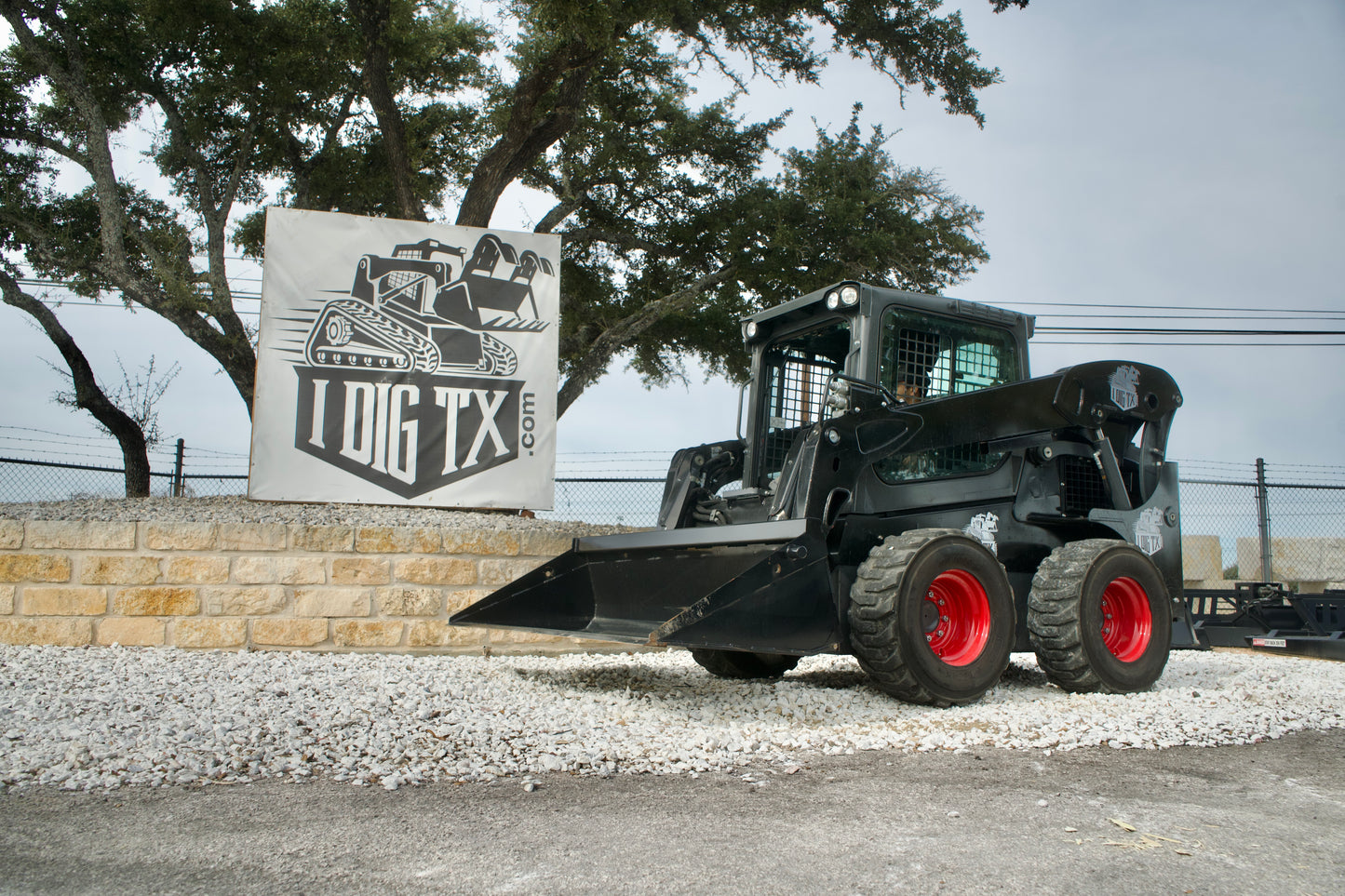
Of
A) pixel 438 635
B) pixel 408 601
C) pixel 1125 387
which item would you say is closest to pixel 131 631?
pixel 408 601

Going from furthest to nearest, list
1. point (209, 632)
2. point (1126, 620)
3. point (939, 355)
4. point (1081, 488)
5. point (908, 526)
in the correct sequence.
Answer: point (209, 632) < point (1081, 488) < point (939, 355) < point (1126, 620) < point (908, 526)

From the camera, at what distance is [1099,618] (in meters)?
5.43

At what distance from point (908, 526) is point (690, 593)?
4.40 feet

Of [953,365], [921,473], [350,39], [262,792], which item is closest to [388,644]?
[262,792]

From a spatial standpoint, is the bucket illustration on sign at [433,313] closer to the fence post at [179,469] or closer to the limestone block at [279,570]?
the limestone block at [279,570]

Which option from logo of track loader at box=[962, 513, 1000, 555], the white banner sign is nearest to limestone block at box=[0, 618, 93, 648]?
the white banner sign

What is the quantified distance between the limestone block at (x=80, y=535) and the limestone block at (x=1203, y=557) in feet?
42.9

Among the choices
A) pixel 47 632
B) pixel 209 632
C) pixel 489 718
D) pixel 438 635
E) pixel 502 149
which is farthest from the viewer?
pixel 502 149

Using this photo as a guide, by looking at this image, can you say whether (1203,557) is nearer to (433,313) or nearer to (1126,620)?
(1126,620)

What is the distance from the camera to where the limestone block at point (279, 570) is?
6.89 meters

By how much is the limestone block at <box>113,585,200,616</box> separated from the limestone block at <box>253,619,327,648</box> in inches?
19.0

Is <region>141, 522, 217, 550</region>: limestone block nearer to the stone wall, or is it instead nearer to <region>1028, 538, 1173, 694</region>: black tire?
the stone wall

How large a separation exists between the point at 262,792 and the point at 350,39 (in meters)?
12.6

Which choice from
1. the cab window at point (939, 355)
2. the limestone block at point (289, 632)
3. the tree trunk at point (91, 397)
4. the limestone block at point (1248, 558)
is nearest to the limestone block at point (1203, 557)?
the limestone block at point (1248, 558)
